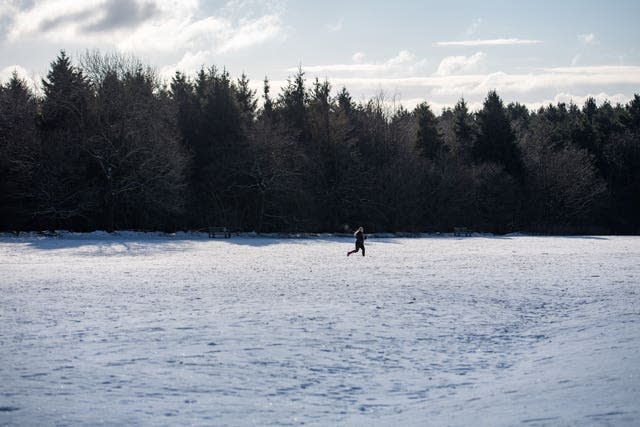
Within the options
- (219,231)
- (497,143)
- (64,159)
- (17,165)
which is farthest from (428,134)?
(17,165)

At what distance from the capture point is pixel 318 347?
1258cm

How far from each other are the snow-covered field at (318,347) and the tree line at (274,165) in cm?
2407

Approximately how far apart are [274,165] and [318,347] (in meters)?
40.1

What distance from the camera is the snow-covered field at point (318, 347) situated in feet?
29.7

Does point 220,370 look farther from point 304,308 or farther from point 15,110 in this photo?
point 15,110

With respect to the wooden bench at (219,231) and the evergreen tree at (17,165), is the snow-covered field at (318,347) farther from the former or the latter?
the evergreen tree at (17,165)

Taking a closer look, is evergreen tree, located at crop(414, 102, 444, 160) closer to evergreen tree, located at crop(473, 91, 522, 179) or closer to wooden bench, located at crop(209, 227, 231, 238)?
evergreen tree, located at crop(473, 91, 522, 179)

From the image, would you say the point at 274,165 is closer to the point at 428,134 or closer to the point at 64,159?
the point at 64,159

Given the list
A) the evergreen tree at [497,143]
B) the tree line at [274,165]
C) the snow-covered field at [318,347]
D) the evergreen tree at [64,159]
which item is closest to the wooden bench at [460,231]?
the tree line at [274,165]

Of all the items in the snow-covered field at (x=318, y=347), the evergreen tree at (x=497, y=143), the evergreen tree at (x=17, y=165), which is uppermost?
the evergreen tree at (x=497, y=143)

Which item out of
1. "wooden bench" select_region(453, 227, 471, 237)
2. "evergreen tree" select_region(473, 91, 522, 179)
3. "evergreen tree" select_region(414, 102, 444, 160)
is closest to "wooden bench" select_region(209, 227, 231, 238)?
"wooden bench" select_region(453, 227, 471, 237)

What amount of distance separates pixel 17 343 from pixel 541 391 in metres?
9.53

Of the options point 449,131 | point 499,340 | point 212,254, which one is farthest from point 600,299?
point 449,131

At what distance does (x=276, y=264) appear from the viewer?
1088 inches
